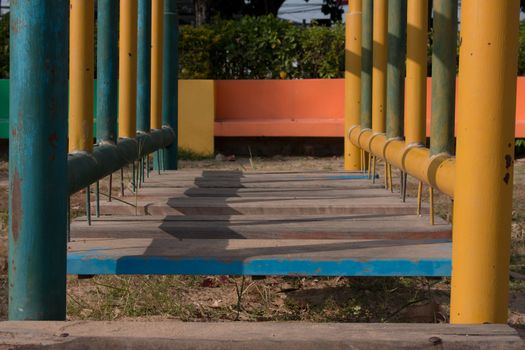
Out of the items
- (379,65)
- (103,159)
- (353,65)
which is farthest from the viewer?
(353,65)

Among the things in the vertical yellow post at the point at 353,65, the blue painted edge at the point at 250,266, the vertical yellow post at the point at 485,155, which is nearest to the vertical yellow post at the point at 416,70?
the blue painted edge at the point at 250,266

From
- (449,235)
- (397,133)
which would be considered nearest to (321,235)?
(449,235)

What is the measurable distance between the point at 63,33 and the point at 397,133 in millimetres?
1797

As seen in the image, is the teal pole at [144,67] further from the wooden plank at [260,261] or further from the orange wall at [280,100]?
the orange wall at [280,100]

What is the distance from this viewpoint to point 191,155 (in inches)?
397

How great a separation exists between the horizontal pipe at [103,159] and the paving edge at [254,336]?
581 mm

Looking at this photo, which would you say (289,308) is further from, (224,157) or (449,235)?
(224,157)

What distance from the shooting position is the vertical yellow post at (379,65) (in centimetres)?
383

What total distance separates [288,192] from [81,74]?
1.32 meters

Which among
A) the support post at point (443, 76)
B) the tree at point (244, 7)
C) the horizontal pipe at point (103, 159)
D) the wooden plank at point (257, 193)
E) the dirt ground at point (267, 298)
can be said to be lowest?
the dirt ground at point (267, 298)

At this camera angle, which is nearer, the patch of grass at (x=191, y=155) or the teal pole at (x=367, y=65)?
the teal pole at (x=367, y=65)

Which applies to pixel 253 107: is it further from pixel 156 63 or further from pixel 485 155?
pixel 485 155

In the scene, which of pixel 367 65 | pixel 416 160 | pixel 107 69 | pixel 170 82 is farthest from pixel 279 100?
pixel 416 160

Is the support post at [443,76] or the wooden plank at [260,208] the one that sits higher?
the support post at [443,76]
